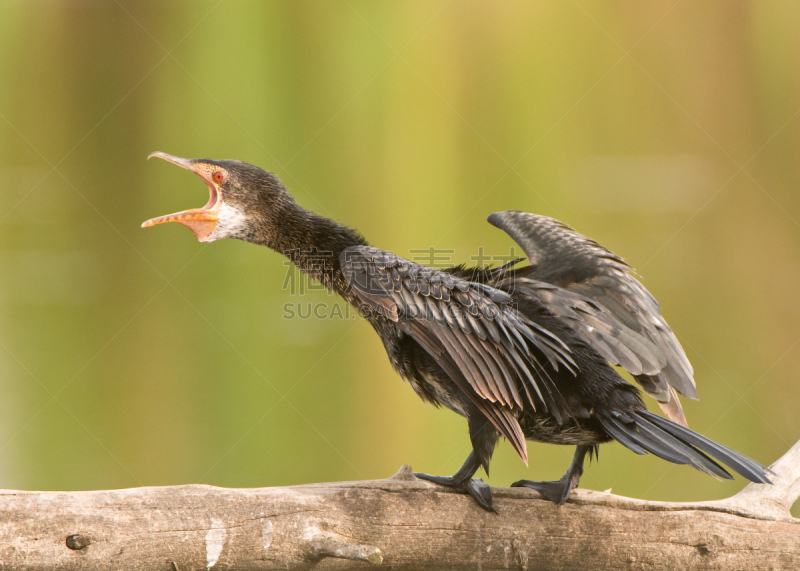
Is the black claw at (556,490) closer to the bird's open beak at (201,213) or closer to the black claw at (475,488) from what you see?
the black claw at (475,488)

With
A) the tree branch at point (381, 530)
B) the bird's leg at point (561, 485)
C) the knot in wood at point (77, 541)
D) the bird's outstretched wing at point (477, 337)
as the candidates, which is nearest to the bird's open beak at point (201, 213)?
the bird's outstretched wing at point (477, 337)

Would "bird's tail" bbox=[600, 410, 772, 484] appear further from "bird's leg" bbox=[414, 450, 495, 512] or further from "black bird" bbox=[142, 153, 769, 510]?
"bird's leg" bbox=[414, 450, 495, 512]

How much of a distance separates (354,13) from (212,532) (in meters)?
3.83

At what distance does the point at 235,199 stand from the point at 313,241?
31 cm

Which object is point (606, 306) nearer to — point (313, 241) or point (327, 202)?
point (313, 241)

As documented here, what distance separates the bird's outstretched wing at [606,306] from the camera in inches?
76.3

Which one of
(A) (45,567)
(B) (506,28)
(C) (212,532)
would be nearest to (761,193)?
(B) (506,28)

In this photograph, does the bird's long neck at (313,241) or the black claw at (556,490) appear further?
the bird's long neck at (313,241)

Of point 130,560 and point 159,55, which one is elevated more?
point 159,55

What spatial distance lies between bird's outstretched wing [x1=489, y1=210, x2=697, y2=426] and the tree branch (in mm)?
357

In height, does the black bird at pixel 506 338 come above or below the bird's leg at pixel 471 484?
above

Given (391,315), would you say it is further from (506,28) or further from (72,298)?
(72,298)

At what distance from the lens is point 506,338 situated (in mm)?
1769

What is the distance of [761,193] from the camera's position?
473 centimetres
